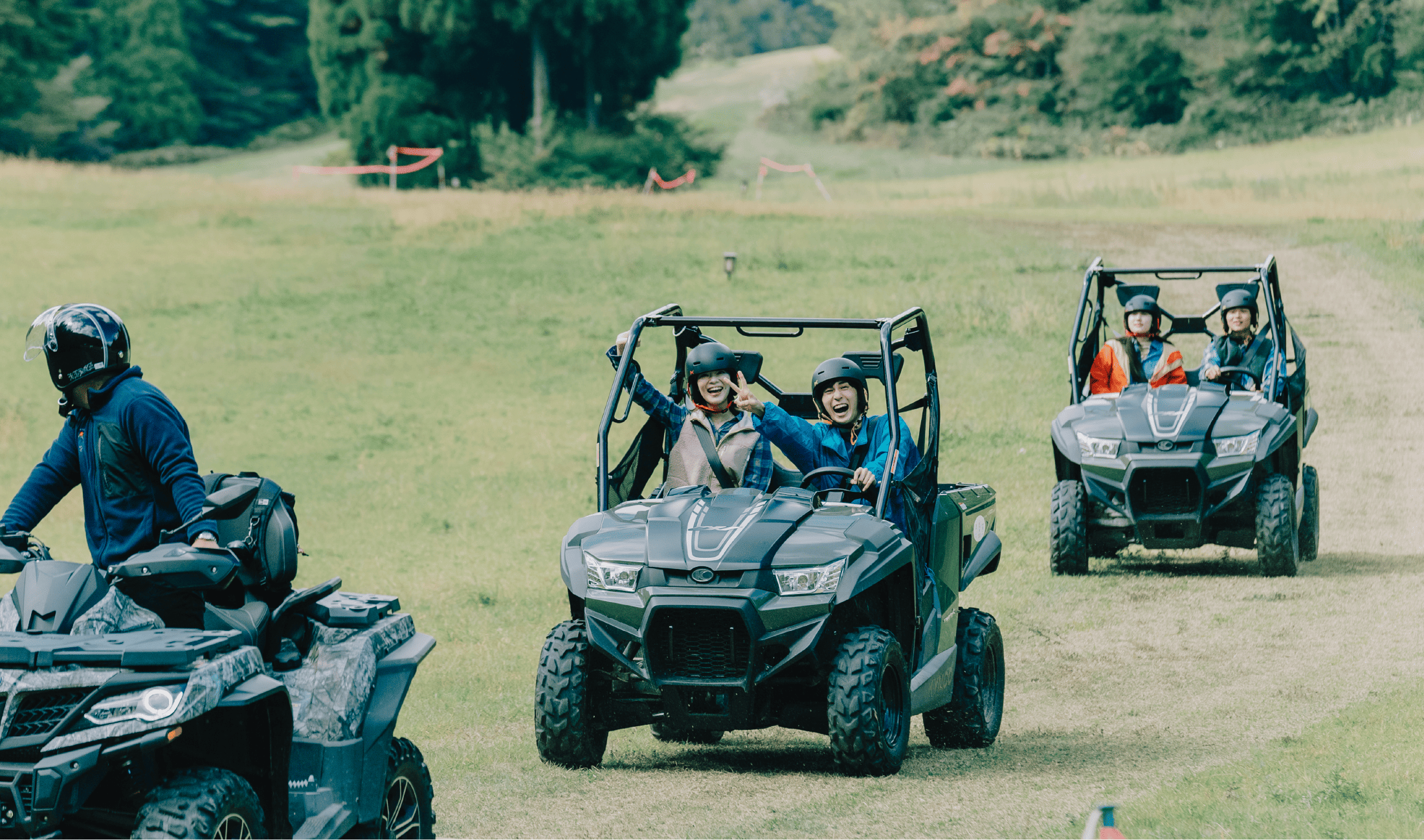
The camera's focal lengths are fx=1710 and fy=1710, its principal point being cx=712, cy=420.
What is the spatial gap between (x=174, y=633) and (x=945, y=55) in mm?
72698

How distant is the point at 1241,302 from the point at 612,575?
8.45 meters

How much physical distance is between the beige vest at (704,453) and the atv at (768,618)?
4.9 inches

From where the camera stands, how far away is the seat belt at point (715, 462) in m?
8.16

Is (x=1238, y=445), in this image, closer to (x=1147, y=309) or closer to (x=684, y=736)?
(x=1147, y=309)

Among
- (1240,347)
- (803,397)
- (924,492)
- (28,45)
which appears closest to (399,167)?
(28,45)

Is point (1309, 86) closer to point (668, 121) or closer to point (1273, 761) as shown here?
point (668, 121)

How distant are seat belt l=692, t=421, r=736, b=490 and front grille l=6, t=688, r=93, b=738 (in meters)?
4.08

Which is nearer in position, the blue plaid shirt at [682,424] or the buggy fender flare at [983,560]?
the blue plaid shirt at [682,424]

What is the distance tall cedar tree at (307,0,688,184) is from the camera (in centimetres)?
5172

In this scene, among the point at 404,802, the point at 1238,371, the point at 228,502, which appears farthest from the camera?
the point at 1238,371

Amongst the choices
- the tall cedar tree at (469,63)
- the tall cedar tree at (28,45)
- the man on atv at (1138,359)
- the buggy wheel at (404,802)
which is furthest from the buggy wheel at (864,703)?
the tall cedar tree at (28,45)

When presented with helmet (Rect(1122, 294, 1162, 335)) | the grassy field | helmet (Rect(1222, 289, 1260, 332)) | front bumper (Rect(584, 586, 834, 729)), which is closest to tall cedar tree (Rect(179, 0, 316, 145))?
the grassy field

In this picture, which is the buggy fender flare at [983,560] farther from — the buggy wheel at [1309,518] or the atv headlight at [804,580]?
the buggy wheel at [1309,518]

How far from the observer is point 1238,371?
13820 mm
